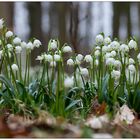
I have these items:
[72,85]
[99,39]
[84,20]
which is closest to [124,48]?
[99,39]

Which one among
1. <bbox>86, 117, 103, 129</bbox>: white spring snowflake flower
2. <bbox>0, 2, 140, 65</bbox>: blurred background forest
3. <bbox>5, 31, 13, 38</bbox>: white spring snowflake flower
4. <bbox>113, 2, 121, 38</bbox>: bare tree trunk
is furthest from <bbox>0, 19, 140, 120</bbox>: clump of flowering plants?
<bbox>113, 2, 121, 38</bbox>: bare tree trunk

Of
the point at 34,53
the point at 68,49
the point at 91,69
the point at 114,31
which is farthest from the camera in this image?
the point at 34,53

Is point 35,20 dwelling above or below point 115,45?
above

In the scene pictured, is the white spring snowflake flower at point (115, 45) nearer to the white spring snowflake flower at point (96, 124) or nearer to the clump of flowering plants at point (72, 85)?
the clump of flowering plants at point (72, 85)

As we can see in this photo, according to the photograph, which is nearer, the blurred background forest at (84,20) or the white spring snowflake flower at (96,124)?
the white spring snowflake flower at (96,124)

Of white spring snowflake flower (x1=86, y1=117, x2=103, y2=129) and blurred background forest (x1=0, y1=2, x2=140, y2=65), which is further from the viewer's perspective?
blurred background forest (x1=0, y1=2, x2=140, y2=65)

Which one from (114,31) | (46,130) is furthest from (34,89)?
(114,31)

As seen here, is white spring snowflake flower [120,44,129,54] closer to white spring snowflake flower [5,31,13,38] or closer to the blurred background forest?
white spring snowflake flower [5,31,13,38]

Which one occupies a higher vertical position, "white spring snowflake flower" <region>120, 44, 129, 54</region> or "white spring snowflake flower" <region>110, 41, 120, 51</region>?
"white spring snowflake flower" <region>110, 41, 120, 51</region>

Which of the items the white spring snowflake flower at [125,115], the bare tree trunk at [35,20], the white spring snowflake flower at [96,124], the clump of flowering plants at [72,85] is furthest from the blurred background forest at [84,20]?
the white spring snowflake flower at [96,124]

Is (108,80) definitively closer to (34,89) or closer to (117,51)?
(117,51)

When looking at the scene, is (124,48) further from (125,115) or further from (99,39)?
(125,115)
